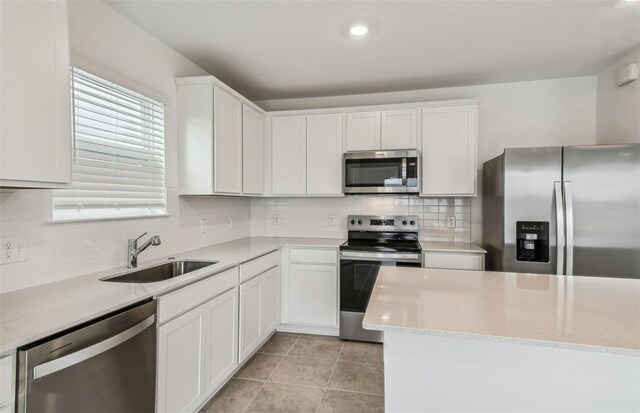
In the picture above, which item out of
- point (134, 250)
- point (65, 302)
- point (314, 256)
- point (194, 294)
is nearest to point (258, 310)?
point (314, 256)

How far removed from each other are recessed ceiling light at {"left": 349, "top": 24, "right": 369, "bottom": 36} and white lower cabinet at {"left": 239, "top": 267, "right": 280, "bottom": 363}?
2020mm

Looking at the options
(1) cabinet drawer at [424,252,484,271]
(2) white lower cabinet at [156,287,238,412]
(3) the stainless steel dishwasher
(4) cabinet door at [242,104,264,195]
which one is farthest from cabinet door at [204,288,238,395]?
(1) cabinet drawer at [424,252,484,271]

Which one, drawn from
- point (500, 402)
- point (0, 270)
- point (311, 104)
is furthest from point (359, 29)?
point (0, 270)

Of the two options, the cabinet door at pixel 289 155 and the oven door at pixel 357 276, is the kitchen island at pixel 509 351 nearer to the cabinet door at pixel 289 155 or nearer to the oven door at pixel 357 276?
the oven door at pixel 357 276

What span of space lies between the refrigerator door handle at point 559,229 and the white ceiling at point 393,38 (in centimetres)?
114

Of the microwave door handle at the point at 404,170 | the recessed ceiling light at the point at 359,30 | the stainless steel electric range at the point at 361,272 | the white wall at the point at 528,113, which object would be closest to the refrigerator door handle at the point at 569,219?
the white wall at the point at 528,113

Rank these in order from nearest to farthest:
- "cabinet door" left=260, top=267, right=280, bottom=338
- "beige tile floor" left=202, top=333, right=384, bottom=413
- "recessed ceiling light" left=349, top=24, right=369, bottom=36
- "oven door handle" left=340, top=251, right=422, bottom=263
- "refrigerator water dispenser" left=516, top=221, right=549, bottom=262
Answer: "beige tile floor" left=202, top=333, right=384, bottom=413 < "recessed ceiling light" left=349, top=24, right=369, bottom=36 < "refrigerator water dispenser" left=516, top=221, right=549, bottom=262 < "cabinet door" left=260, top=267, right=280, bottom=338 < "oven door handle" left=340, top=251, right=422, bottom=263

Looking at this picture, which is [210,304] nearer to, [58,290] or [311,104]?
[58,290]

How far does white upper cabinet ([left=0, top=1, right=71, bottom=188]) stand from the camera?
118 centimetres

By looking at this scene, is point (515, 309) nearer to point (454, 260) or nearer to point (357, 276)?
point (454, 260)

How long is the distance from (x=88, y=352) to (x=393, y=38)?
103 inches

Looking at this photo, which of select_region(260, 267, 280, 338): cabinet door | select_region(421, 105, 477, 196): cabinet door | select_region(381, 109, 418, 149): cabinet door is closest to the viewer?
select_region(260, 267, 280, 338): cabinet door

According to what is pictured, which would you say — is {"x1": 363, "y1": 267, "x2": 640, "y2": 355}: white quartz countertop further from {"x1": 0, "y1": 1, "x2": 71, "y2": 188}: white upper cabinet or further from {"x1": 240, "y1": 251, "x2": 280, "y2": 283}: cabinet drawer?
{"x1": 0, "y1": 1, "x2": 71, "y2": 188}: white upper cabinet

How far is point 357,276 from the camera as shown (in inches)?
123
